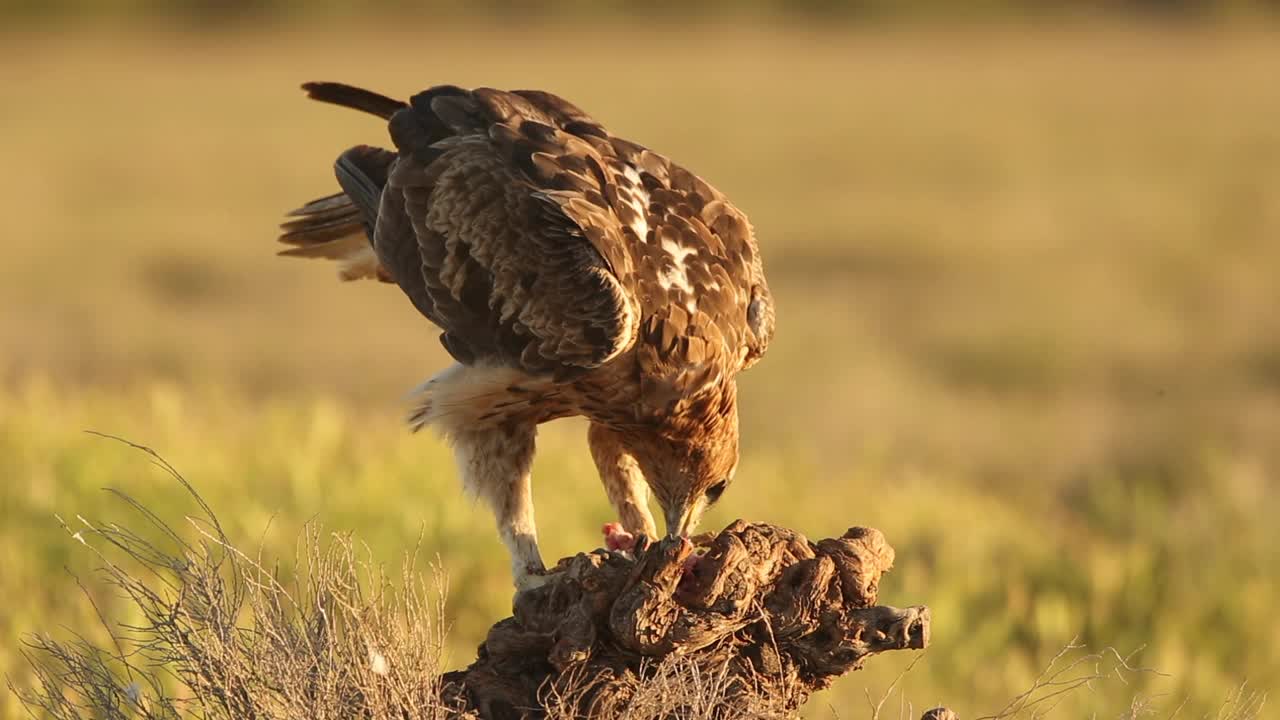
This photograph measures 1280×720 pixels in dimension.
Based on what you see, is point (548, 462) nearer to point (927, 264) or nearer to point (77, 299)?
point (77, 299)

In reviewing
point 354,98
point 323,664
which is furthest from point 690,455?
point 354,98

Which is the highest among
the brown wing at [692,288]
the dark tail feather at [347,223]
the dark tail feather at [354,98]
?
the dark tail feather at [354,98]

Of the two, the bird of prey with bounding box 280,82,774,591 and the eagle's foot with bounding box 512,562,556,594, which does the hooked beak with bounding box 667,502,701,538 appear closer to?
the bird of prey with bounding box 280,82,774,591

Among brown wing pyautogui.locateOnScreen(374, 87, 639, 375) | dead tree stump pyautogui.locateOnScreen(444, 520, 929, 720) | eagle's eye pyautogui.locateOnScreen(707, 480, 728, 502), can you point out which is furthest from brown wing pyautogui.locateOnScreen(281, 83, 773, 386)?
dead tree stump pyautogui.locateOnScreen(444, 520, 929, 720)

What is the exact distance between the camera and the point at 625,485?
5020mm

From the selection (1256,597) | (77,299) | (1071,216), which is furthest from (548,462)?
(1071,216)

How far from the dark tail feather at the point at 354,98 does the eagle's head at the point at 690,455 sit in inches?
62.1

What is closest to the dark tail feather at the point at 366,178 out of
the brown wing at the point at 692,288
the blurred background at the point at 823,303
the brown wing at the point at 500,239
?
the brown wing at the point at 500,239

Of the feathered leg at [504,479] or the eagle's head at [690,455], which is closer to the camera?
the eagle's head at [690,455]

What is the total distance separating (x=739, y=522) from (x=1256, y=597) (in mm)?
4624

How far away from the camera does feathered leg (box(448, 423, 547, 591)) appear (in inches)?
189

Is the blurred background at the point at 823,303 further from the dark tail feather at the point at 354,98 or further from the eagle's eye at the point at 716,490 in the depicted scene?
the dark tail feather at the point at 354,98

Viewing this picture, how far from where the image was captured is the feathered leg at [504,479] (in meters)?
4.80

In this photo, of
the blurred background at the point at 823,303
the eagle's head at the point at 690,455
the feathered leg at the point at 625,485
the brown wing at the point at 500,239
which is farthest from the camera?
the blurred background at the point at 823,303
